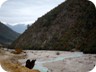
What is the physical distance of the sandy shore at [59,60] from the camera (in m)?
11.0

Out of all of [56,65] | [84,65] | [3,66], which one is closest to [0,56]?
[3,66]

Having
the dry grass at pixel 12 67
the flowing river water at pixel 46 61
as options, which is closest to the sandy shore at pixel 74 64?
the flowing river water at pixel 46 61

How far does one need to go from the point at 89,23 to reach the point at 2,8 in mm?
3623

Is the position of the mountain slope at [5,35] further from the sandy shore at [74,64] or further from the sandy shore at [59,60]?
the sandy shore at [74,64]

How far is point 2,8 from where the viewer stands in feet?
35.3

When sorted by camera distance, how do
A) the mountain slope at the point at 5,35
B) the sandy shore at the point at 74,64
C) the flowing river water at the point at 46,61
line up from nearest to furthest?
the sandy shore at the point at 74,64
the flowing river water at the point at 46,61
the mountain slope at the point at 5,35

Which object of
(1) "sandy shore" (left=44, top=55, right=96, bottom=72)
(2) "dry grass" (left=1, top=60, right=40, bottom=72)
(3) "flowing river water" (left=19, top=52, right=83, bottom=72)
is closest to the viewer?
(2) "dry grass" (left=1, top=60, right=40, bottom=72)

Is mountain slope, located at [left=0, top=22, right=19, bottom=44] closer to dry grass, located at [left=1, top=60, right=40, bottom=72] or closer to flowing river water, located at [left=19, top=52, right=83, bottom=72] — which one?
dry grass, located at [left=1, top=60, right=40, bottom=72]

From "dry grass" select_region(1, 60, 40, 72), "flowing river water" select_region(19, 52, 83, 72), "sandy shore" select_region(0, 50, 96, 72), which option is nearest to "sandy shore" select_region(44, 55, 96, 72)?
"sandy shore" select_region(0, 50, 96, 72)

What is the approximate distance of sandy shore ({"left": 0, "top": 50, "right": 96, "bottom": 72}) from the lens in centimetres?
1099

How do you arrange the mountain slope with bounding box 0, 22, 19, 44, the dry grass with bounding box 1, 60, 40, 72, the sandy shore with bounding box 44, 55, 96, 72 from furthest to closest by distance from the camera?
the mountain slope with bounding box 0, 22, 19, 44 < the sandy shore with bounding box 44, 55, 96, 72 < the dry grass with bounding box 1, 60, 40, 72

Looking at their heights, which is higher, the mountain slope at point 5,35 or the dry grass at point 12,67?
the mountain slope at point 5,35

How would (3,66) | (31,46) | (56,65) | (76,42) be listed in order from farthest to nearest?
(31,46) → (76,42) → (56,65) → (3,66)

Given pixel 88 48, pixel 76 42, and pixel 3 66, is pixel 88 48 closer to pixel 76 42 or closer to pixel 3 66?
pixel 76 42
